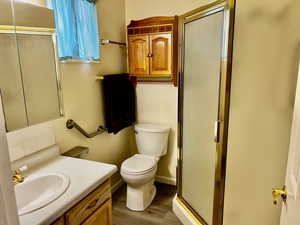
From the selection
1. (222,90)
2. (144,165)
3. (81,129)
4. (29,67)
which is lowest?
(144,165)

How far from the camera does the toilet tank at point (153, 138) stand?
2.51m

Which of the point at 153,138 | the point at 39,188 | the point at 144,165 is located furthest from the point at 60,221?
the point at 153,138

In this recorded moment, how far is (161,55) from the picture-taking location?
7.90 feet

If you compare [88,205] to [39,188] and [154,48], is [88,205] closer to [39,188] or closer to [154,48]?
[39,188]

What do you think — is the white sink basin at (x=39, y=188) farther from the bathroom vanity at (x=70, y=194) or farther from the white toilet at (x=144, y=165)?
the white toilet at (x=144, y=165)

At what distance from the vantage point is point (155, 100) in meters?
2.65

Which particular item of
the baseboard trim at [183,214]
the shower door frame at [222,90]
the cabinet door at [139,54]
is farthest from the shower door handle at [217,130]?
the cabinet door at [139,54]

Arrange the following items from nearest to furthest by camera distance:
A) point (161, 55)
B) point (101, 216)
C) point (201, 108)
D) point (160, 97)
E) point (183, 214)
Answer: point (101, 216)
point (201, 108)
point (183, 214)
point (161, 55)
point (160, 97)

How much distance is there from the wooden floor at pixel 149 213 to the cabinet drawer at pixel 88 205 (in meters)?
0.85

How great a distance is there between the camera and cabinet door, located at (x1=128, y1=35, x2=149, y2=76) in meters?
2.45

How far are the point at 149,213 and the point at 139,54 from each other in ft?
5.56

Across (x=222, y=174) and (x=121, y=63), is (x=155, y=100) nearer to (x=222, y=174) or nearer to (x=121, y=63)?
(x=121, y=63)

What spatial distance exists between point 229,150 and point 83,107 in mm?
1337

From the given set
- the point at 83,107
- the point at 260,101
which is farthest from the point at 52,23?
the point at 260,101
